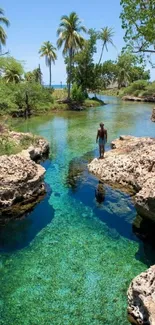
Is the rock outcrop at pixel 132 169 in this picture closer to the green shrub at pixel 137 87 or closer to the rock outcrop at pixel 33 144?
the rock outcrop at pixel 33 144

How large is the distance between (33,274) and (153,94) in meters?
82.8

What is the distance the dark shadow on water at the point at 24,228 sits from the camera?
36.9 ft

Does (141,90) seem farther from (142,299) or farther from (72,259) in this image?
(142,299)

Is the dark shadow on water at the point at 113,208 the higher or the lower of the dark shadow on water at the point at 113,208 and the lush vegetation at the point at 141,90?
the lower

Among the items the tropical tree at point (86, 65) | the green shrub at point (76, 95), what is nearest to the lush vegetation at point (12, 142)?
the green shrub at point (76, 95)

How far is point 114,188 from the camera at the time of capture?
16094 millimetres

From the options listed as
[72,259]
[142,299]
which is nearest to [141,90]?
[72,259]

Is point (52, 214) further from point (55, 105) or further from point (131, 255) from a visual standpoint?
point (55, 105)

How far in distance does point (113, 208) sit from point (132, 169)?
3.10m

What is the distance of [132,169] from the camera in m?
16.3

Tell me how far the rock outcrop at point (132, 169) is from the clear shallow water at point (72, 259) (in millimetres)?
934

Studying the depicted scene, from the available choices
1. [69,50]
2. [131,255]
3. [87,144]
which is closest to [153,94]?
[69,50]

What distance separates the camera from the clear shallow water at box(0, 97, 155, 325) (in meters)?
8.12

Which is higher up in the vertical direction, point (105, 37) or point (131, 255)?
point (105, 37)
